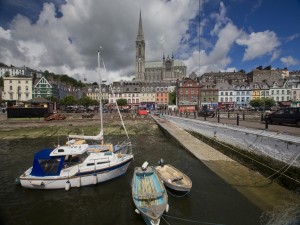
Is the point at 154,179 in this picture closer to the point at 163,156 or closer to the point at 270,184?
the point at 270,184

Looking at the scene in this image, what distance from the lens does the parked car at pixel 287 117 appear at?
20000 mm

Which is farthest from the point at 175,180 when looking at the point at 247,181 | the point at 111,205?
the point at 247,181

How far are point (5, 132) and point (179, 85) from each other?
65.6 meters

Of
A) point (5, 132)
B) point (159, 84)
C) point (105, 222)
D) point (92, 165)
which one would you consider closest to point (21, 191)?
point (92, 165)

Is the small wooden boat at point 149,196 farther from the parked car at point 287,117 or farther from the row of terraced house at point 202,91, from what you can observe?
the row of terraced house at point 202,91

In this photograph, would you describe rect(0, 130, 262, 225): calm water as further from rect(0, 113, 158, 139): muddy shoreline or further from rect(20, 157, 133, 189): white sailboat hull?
rect(0, 113, 158, 139): muddy shoreline

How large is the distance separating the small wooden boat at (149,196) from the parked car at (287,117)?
54.2 feet

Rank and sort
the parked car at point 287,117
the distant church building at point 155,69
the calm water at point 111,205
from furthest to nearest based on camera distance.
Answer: the distant church building at point 155,69 < the parked car at point 287,117 < the calm water at point 111,205

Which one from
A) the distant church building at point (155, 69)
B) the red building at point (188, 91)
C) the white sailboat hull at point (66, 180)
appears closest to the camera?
the white sailboat hull at point (66, 180)

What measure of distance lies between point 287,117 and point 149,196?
727 inches

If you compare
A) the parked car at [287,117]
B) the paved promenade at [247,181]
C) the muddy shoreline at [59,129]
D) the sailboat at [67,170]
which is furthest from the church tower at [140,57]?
the sailboat at [67,170]

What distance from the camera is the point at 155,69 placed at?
179375mm

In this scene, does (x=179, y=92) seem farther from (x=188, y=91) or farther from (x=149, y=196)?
(x=149, y=196)

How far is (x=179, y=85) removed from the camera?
8675cm
